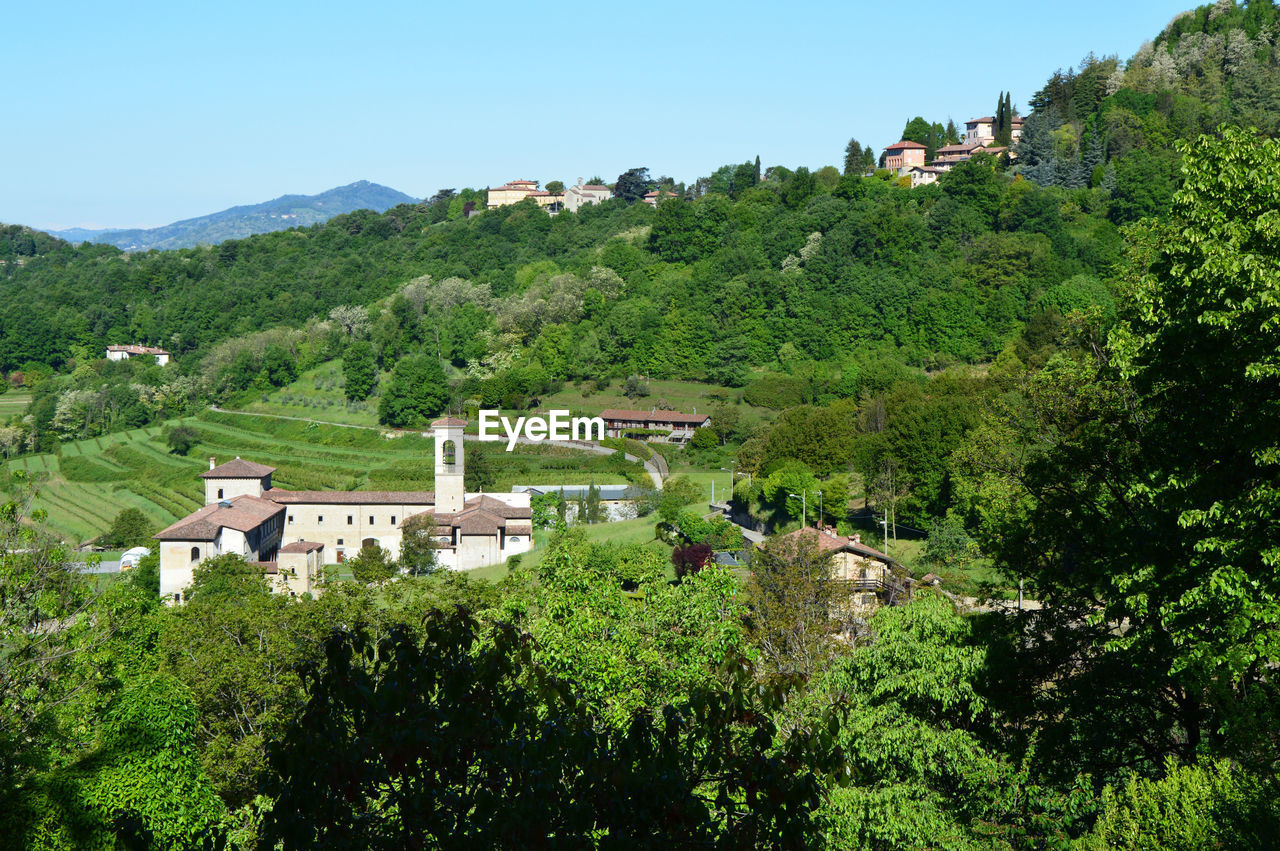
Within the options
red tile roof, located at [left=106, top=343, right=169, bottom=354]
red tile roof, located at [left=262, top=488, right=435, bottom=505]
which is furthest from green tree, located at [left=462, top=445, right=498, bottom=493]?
red tile roof, located at [left=106, top=343, right=169, bottom=354]

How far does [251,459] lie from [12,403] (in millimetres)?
40292

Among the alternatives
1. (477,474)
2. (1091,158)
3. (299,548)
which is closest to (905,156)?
(1091,158)

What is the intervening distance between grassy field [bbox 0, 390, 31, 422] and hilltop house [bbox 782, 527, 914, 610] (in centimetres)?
7479

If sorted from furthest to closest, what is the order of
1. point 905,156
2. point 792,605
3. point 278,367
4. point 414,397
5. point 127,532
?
point 905,156, point 278,367, point 414,397, point 127,532, point 792,605

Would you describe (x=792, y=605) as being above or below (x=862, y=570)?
above

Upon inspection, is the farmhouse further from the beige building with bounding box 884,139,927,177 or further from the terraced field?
the beige building with bounding box 884,139,927,177

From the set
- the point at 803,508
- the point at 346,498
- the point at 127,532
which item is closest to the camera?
the point at 803,508

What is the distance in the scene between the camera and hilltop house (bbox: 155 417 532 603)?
133ft

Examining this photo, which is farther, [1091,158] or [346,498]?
[1091,158]

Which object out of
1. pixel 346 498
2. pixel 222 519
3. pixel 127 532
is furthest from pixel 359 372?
pixel 222 519

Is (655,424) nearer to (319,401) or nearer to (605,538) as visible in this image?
→ (605,538)

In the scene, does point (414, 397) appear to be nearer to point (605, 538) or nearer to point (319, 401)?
point (319, 401)

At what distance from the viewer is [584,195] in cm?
12769

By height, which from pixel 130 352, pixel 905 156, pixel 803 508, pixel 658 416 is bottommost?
pixel 803 508
